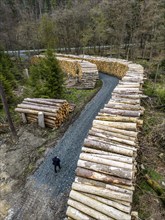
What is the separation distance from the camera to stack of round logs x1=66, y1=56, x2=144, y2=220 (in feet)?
17.3

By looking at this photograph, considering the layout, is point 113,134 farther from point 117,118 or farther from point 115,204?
point 115,204

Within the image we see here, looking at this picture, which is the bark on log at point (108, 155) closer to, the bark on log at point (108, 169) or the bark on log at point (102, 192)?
the bark on log at point (108, 169)

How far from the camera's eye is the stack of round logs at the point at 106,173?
5.27 m

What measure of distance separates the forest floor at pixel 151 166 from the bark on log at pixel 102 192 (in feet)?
5.14

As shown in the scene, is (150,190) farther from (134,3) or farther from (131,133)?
(134,3)

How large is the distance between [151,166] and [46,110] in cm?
788

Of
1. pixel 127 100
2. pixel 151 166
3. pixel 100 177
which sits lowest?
Answer: pixel 151 166

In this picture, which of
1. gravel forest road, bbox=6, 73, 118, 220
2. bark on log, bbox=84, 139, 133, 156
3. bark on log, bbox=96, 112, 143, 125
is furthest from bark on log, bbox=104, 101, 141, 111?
gravel forest road, bbox=6, 73, 118, 220

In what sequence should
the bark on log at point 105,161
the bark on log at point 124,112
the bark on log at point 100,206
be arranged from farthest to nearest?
the bark on log at point 124,112
the bark on log at point 105,161
the bark on log at point 100,206

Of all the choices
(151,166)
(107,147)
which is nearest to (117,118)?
(107,147)

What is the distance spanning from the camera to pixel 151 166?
314 inches

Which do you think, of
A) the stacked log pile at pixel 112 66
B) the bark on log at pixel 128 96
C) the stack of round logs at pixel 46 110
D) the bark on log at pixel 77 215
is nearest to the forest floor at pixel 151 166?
→ the bark on log at pixel 128 96

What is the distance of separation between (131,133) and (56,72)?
10.5 metres

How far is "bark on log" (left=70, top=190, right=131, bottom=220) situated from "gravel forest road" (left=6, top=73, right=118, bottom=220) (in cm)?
210
